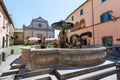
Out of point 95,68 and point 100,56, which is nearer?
point 95,68

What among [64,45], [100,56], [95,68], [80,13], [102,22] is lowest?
[95,68]

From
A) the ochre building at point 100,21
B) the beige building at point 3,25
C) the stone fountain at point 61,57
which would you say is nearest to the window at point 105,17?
the ochre building at point 100,21

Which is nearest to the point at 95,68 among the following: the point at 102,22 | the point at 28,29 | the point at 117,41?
the point at 117,41

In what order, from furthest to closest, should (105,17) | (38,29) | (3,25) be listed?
1. (38,29)
2. (105,17)
3. (3,25)

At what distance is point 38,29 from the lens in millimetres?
36406

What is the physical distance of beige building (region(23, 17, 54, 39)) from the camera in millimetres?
34938

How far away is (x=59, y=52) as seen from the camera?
4914 millimetres

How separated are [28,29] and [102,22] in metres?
26.5

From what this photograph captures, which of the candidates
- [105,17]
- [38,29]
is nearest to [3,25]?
[105,17]

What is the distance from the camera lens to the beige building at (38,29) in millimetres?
34938

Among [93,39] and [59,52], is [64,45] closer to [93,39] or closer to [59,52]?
[59,52]

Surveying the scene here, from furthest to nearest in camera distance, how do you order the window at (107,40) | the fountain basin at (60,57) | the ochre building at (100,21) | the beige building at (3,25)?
the window at (107,40), the beige building at (3,25), the ochre building at (100,21), the fountain basin at (60,57)

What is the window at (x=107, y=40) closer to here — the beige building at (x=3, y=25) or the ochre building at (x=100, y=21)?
the ochre building at (x=100, y=21)

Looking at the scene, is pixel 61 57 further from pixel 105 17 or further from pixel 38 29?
pixel 38 29
